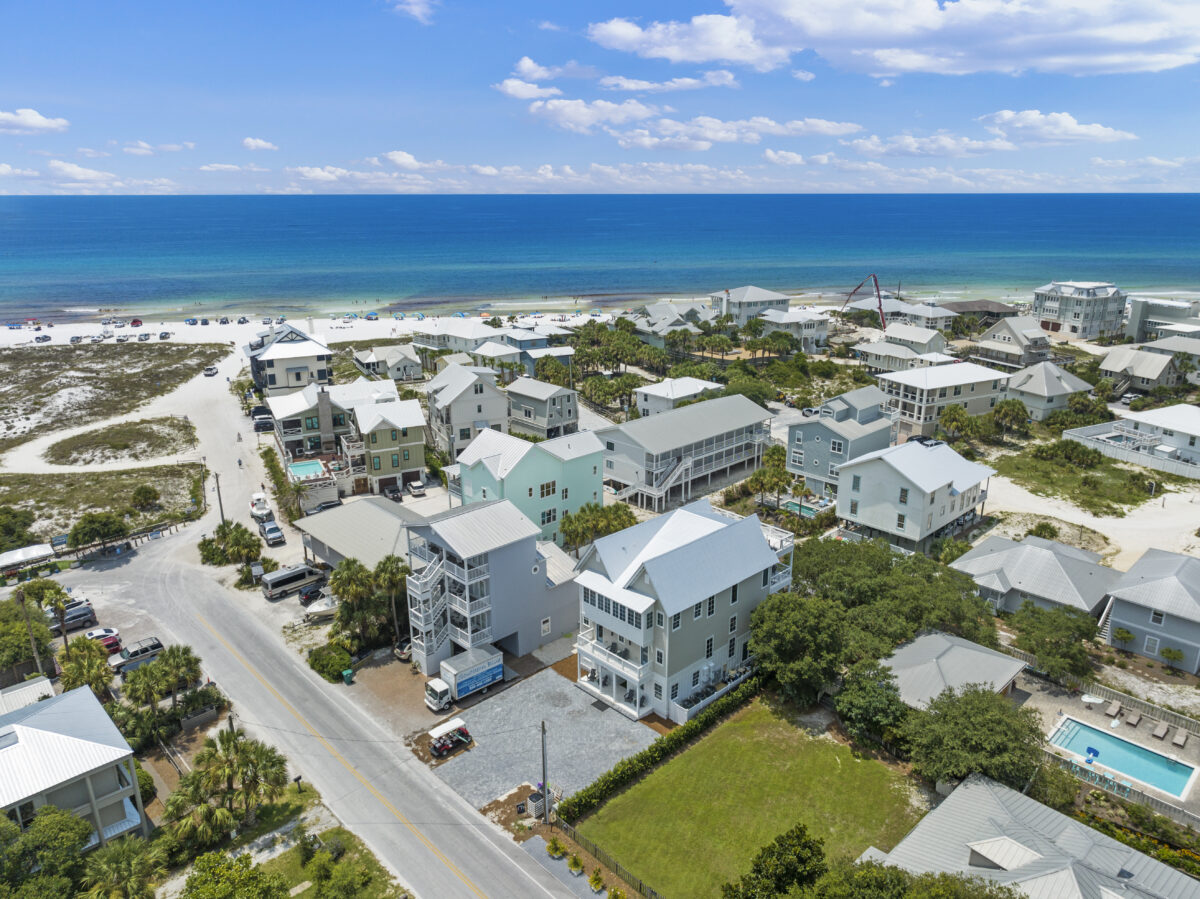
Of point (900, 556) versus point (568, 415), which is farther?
point (568, 415)

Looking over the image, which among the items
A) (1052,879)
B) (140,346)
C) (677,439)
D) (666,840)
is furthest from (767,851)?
(140,346)


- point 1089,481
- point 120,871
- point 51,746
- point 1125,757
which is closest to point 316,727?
point 51,746

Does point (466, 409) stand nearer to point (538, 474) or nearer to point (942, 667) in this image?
point (538, 474)

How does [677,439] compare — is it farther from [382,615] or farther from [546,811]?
[546,811]

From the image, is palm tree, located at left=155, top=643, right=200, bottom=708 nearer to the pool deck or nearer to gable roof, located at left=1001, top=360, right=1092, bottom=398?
the pool deck

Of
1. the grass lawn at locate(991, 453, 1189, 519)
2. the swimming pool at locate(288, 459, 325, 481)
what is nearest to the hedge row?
the grass lawn at locate(991, 453, 1189, 519)

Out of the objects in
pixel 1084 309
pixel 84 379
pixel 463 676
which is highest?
pixel 1084 309

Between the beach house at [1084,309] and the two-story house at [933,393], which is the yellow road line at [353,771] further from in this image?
the beach house at [1084,309]
